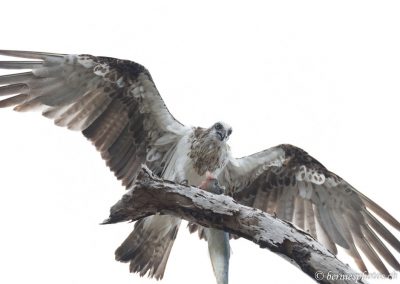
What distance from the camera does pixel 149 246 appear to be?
31.1 feet

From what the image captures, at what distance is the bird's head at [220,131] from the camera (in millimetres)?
9422

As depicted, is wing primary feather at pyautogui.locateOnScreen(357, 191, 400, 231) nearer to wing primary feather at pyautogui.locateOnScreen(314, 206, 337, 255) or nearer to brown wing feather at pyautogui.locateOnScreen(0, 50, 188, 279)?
wing primary feather at pyautogui.locateOnScreen(314, 206, 337, 255)

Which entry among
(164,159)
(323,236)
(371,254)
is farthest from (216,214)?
(371,254)

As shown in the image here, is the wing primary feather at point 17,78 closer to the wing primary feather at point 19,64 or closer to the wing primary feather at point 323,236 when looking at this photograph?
the wing primary feather at point 19,64

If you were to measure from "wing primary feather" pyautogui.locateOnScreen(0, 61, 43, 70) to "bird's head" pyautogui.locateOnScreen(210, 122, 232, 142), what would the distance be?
2401 millimetres

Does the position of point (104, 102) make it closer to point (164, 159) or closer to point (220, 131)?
point (164, 159)

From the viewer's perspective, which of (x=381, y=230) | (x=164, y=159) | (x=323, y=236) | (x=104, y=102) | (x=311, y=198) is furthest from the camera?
(x=311, y=198)

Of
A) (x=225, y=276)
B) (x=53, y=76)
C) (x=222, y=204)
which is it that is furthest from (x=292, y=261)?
(x=53, y=76)

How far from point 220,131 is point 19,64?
108 inches

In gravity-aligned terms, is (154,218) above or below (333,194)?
below

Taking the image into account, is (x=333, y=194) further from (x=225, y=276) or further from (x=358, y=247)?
(x=225, y=276)

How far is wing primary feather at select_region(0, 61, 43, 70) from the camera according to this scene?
923 cm

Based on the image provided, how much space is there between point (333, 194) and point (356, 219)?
1.54ft

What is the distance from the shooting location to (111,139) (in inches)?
381
